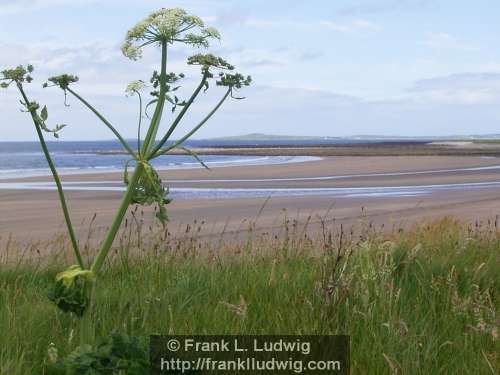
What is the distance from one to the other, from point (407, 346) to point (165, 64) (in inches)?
77.6

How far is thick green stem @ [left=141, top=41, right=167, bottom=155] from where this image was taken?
3.19m

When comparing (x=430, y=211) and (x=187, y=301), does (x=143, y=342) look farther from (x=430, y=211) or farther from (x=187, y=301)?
(x=430, y=211)

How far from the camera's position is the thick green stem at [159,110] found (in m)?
3.19

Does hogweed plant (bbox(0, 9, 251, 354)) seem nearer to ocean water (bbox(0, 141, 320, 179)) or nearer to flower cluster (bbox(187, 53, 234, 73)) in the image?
flower cluster (bbox(187, 53, 234, 73))

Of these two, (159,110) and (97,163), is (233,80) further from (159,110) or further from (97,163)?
(97,163)

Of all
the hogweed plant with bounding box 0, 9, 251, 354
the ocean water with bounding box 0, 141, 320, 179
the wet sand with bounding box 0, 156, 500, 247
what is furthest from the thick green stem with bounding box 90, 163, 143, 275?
the ocean water with bounding box 0, 141, 320, 179

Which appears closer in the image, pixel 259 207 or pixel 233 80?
pixel 233 80

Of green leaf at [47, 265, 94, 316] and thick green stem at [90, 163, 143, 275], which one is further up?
thick green stem at [90, 163, 143, 275]

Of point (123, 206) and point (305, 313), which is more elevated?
point (123, 206)

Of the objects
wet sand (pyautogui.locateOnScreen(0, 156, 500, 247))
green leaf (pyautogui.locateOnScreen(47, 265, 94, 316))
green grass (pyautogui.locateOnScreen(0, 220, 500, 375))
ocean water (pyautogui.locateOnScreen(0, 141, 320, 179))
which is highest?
green leaf (pyautogui.locateOnScreen(47, 265, 94, 316))

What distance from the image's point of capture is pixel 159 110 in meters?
3.32

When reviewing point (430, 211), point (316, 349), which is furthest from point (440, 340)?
point (430, 211)

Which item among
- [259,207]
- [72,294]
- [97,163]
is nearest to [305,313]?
[72,294]

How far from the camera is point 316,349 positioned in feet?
12.7
